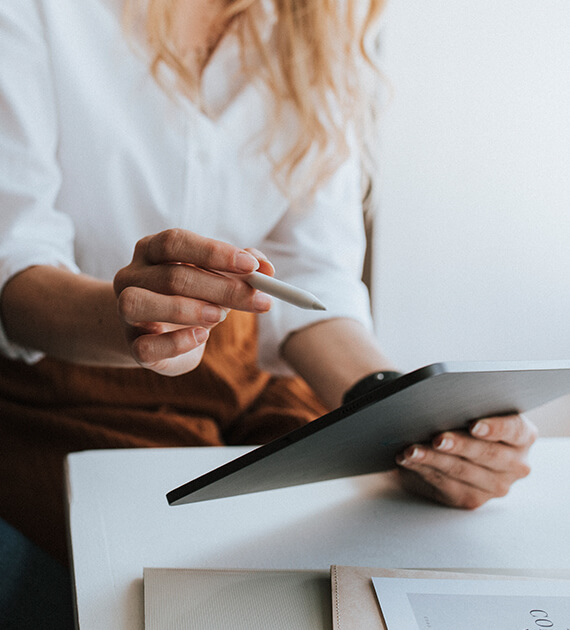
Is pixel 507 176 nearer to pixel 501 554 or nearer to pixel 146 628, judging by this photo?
pixel 501 554

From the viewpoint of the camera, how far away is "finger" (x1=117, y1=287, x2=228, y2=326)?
434 millimetres

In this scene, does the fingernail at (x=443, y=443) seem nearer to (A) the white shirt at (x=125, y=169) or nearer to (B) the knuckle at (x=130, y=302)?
(B) the knuckle at (x=130, y=302)

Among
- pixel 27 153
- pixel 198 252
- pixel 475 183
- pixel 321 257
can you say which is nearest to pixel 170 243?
pixel 198 252

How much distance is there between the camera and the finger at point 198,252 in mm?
413

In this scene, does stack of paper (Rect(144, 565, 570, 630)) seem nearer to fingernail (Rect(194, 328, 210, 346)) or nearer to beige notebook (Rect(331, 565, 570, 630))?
beige notebook (Rect(331, 565, 570, 630))

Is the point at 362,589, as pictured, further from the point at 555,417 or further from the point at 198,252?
the point at 555,417

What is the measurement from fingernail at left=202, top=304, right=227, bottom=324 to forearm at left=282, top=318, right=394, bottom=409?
307 mm

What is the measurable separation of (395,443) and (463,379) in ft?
0.42

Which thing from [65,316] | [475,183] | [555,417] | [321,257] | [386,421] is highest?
[386,421]

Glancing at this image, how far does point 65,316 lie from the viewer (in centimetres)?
61

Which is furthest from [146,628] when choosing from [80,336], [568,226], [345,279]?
[568,226]

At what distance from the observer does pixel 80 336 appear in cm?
60

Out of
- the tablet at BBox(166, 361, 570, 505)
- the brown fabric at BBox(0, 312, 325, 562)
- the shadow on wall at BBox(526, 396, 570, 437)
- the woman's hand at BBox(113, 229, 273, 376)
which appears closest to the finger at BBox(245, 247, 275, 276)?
the woman's hand at BBox(113, 229, 273, 376)

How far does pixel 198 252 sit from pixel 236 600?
201 millimetres
